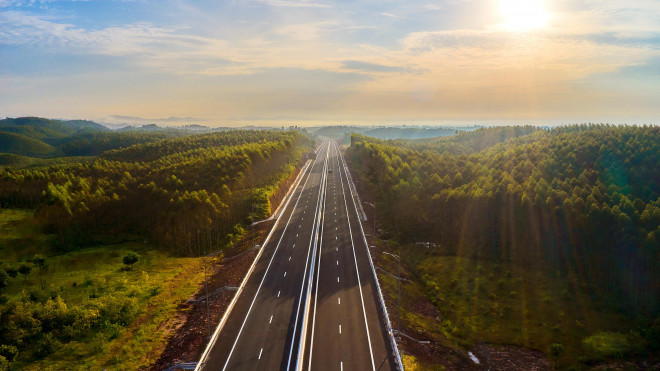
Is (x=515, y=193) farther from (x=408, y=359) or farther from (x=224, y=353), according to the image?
(x=224, y=353)

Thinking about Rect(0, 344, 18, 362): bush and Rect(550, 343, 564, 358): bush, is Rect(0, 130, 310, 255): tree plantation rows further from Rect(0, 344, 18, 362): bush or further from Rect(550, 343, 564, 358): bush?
Rect(550, 343, 564, 358): bush

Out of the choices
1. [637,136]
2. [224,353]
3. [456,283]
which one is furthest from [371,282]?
[637,136]

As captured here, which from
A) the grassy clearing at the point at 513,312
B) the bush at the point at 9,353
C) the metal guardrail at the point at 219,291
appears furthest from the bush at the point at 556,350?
the bush at the point at 9,353

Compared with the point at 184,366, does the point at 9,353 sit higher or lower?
higher

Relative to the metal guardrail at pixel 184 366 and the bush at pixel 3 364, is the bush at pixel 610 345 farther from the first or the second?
the bush at pixel 3 364

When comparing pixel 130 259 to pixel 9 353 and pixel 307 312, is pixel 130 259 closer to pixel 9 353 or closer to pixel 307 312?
pixel 9 353

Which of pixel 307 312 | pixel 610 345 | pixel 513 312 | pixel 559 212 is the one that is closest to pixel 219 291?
pixel 307 312
